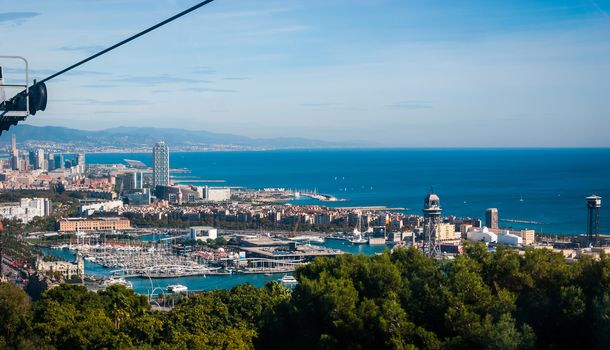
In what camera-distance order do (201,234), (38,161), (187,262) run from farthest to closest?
(38,161), (201,234), (187,262)

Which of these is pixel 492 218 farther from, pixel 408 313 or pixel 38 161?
pixel 38 161

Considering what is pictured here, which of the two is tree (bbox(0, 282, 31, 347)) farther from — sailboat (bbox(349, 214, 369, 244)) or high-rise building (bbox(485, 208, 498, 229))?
high-rise building (bbox(485, 208, 498, 229))

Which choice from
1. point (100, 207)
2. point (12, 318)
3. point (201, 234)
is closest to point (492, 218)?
point (201, 234)

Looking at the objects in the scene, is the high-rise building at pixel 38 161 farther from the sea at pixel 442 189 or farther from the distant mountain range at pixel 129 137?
the distant mountain range at pixel 129 137

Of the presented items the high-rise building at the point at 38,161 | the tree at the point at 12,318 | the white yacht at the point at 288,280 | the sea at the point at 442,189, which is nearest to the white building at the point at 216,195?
the sea at the point at 442,189

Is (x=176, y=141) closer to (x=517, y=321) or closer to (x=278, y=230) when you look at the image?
(x=278, y=230)

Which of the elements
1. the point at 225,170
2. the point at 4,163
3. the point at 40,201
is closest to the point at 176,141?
the point at 225,170
